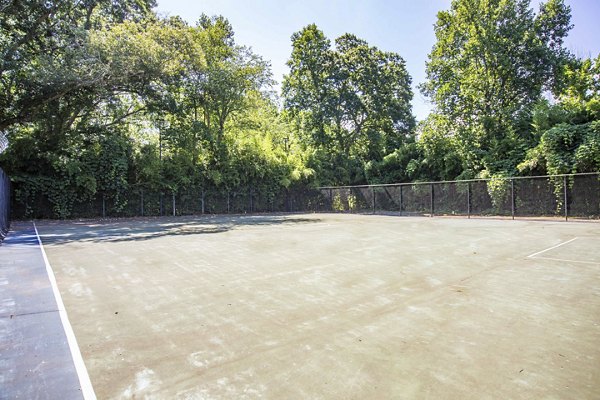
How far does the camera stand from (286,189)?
23828 mm

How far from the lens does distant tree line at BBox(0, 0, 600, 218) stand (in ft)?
47.2

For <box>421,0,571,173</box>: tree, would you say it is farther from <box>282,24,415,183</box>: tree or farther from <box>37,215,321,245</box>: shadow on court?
<box>37,215,321,245</box>: shadow on court

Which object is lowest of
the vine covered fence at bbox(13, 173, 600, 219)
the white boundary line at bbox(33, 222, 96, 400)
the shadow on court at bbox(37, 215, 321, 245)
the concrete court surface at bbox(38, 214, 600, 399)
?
the concrete court surface at bbox(38, 214, 600, 399)

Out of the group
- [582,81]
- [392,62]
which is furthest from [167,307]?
[392,62]

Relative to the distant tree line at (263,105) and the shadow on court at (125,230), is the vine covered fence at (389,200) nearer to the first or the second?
the distant tree line at (263,105)

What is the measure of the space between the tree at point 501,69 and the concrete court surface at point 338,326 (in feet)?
47.0

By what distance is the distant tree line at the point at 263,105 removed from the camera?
1438 cm

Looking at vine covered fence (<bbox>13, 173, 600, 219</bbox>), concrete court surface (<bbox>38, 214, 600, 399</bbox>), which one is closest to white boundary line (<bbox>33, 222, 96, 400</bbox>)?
concrete court surface (<bbox>38, 214, 600, 399</bbox>)

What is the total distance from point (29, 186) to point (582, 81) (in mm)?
26945

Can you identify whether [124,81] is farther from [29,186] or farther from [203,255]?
[203,255]

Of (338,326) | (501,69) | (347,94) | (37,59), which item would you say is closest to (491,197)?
(501,69)

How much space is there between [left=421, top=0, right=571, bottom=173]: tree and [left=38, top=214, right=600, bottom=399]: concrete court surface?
47.0 ft

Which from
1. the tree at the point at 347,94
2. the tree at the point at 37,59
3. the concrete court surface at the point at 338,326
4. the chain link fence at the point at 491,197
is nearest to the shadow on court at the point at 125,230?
the concrete court surface at the point at 338,326

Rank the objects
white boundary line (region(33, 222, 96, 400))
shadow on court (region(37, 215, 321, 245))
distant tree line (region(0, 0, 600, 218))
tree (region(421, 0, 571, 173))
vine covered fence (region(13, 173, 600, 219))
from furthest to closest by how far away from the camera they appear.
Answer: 1. tree (region(421, 0, 571, 173))
2. distant tree line (region(0, 0, 600, 218))
3. vine covered fence (region(13, 173, 600, 219))
4. shadow on court (region(37, 215, 321, 245))
5. white boundary line (region(33, 222, 96, 400))
